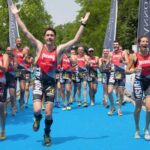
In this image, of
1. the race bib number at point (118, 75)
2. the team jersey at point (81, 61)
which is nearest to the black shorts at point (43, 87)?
the race bib number at point (118, 75)

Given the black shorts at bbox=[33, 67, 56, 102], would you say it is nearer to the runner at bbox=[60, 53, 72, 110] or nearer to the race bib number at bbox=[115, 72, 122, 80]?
the race bib number at bbox=[115, 72, 122, 80]

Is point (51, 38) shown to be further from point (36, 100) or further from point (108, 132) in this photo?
point (108, 132)

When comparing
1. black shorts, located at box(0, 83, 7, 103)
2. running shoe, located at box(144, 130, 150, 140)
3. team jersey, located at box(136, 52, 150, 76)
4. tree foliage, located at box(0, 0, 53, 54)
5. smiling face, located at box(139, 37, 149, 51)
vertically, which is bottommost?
running shoe, located at box(144, 130, 150, 140)

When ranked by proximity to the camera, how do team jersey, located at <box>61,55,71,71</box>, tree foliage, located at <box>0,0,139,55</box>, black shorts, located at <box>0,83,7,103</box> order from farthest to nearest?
tree foliage, located at <box>0,0,139,55</box> < team jersey, located at <box>61,55,71,71</box> < black shorts, located at <box>0,83,7,103</box>

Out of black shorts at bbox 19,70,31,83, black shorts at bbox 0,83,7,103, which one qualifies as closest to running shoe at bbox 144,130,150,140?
black shorts at bbox 0,83,7,103

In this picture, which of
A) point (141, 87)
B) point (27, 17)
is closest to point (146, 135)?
point (141, 87)

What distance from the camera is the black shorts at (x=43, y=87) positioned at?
26.2 ft

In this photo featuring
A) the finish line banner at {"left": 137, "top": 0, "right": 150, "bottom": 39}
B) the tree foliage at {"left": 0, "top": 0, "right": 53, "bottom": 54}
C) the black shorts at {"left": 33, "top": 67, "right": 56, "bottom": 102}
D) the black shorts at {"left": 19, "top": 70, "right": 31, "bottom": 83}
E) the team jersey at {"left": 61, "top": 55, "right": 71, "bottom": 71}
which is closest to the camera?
the black shorts at {"left": 33, "top": 67, "right": 56, "bottom": 102}

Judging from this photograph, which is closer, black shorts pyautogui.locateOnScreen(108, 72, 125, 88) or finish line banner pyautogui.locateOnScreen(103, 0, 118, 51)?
black shorts pyautogui.locateOnScreen(108, 72, 125, 88)

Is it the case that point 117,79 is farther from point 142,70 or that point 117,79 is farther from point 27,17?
point 27,17

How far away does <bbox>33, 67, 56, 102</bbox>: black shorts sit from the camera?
799 cm

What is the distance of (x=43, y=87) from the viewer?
8.09 metres

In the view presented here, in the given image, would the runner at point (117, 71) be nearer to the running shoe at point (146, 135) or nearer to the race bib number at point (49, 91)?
the running shoe at point (146, 135)

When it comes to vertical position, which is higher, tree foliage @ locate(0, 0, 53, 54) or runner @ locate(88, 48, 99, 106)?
tree foliage @ locate(0, 0, 53, 54)
